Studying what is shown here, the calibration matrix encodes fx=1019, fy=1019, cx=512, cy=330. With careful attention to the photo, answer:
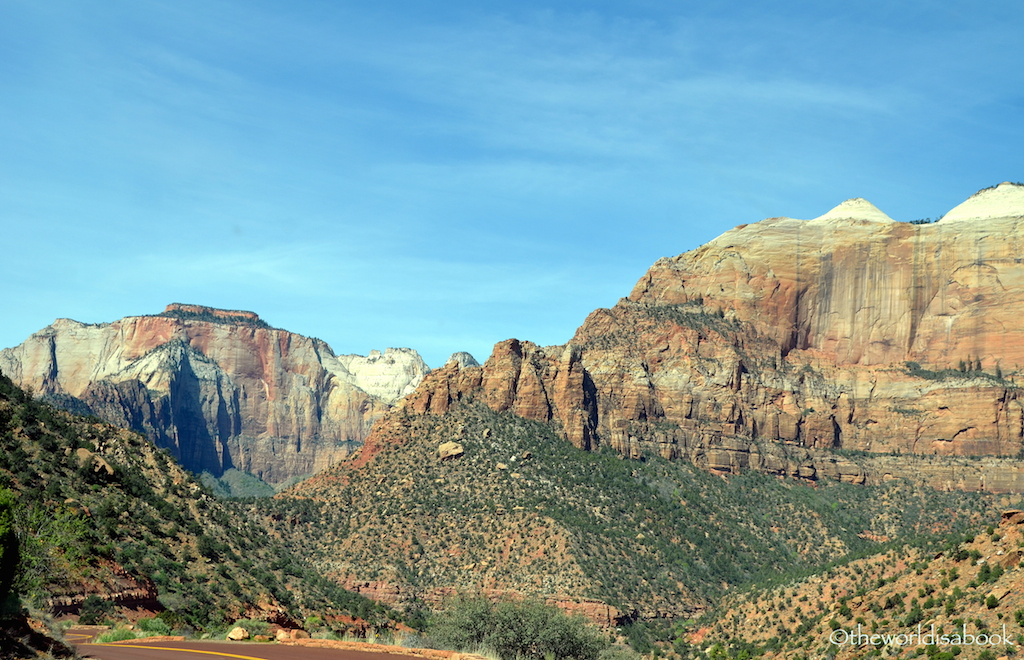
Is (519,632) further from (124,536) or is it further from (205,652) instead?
(205,652)

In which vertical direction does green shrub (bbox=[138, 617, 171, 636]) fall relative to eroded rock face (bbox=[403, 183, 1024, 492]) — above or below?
below

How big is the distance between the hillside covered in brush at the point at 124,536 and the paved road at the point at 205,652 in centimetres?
470

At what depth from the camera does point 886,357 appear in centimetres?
18412

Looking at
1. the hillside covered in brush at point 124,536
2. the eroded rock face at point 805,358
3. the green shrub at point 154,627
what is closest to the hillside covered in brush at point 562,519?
the eroded rock face at point 805,358

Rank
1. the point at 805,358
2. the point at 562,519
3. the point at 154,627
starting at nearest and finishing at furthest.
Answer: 1. the point at 154,627
2. the point at 562,519
3. the point at 805,358

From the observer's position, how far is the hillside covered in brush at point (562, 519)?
110 metres

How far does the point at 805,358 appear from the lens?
18175 cm

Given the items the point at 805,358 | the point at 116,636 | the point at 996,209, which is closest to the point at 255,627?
the point at 116,636

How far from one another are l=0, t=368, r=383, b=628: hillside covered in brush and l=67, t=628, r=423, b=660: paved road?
15.4ft

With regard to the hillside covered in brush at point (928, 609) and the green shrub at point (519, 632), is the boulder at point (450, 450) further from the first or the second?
the green shrub at point (519, 632)

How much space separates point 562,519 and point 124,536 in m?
67.2

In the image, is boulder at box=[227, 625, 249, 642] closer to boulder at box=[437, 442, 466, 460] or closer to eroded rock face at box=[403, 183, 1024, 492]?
boulder at box=[437, 442, 466, 460]

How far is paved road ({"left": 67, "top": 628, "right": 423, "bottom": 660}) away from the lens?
3216cm

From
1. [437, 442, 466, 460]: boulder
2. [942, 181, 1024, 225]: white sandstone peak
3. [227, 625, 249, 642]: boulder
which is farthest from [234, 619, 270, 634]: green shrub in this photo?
[942, 181, 1024, 225]: white sandstone peak
